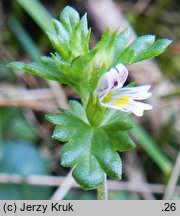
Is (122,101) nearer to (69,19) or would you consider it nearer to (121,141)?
(121,141)

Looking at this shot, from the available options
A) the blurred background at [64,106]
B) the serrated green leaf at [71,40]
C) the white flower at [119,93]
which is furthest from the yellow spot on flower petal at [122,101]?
the blurred background at [64,106]

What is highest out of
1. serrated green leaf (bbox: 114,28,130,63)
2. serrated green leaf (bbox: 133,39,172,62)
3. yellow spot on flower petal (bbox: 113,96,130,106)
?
serrated green leaf (bbox: 114,28,130,63)

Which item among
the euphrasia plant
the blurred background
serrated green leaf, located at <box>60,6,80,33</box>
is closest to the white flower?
the euphrasia plant

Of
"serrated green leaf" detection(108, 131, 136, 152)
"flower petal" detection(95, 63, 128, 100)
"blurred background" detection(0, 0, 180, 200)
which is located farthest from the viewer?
"blurred background" detection(0, 0, 180, 200)

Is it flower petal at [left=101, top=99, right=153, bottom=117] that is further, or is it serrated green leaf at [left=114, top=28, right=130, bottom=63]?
serrated green leaf at [left=114, top=28, right=130, bottom=63]

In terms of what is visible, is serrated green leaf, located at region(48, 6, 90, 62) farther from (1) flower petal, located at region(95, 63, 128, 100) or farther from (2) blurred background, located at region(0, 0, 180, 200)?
(2) blurred background, located at region(0, 0, 180, 200)

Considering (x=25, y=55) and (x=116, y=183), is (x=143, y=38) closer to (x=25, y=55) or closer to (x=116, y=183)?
(x=116, y=183)

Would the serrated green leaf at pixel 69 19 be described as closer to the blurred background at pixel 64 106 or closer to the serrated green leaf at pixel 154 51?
the serrated green leaf at pixel 154 51
